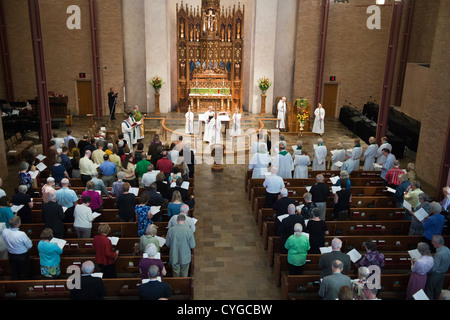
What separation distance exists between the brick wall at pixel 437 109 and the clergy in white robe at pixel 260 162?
5432 mm

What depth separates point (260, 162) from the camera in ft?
39.6

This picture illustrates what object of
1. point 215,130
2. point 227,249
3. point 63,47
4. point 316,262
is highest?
point 63,47

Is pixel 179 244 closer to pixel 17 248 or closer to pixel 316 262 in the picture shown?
pixel 316 262

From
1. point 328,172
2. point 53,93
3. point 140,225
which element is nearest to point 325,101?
point 328,172

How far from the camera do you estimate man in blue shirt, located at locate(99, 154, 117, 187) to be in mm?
10453

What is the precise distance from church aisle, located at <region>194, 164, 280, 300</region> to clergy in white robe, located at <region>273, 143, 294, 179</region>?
1380mm

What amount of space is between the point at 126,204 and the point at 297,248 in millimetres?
3454

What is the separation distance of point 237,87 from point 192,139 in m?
5.66

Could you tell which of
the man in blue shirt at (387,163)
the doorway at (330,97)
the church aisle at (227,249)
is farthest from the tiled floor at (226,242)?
the doorway at (330,97)

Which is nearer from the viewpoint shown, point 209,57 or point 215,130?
point 215,130

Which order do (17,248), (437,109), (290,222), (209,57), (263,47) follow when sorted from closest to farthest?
(17,248), (290,222), (437,109), (263,47), (209,57)

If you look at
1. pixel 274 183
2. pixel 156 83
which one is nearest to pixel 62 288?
pixel 274 183

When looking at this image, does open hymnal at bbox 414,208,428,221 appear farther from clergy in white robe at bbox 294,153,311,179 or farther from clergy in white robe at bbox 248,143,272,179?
clergy in white robe at bbox 248,143,272,179

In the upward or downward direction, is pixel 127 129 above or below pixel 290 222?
below
